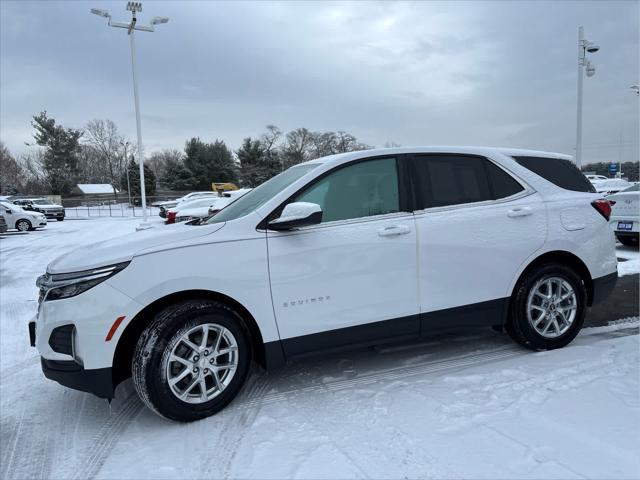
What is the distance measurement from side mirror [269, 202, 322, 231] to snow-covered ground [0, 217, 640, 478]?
1.27 m

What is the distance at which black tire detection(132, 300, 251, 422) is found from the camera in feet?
9.59

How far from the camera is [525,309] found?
4.01 metres

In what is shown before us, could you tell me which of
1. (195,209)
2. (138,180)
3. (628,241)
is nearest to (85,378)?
(628,241)

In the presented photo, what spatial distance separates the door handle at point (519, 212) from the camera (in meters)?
3.90

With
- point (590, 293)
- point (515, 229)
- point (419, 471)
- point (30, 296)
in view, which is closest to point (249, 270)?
point (419, 471)

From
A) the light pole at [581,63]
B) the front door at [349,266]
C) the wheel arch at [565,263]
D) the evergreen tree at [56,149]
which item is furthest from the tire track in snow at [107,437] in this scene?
the evergreen tree at [56,149]

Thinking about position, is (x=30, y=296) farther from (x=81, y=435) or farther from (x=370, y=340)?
(x=370, y=340)

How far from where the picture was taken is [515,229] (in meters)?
3.90

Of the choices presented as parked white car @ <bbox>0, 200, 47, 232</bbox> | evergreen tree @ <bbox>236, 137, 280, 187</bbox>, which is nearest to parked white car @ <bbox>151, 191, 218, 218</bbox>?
parked white car @ <bbox>0, 200, 47, 232</bbox>

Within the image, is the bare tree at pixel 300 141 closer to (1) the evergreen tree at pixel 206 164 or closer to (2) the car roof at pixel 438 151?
(1) the evergreen tree at pixel 206 164

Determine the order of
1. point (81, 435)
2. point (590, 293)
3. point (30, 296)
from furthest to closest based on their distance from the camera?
point (30, 296), point (590, 293), point (81, 435)

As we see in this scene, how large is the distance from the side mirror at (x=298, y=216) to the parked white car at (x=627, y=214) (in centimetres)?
885

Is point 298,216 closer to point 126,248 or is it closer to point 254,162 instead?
point 126,248

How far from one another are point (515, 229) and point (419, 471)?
2220mm
